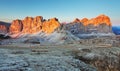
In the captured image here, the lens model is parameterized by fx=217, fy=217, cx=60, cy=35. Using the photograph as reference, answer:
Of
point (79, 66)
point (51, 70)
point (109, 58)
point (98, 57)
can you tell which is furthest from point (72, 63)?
point (109, 58)

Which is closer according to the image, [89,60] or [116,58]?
[89,60]

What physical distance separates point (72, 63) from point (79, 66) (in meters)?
1.51

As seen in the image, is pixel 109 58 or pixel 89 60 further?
pixel 109 58

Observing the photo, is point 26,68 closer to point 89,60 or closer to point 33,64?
point 33,64

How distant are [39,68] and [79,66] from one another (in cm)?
1051

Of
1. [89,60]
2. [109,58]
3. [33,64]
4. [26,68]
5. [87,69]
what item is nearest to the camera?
[26,68]

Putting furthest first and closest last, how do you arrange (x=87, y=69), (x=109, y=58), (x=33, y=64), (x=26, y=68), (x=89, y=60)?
1. (x=109, y=58)
2. (x=89, y=60)
3. (x=87, y=69)
4. (x=33, y=64)
5. (x=26, y=68)

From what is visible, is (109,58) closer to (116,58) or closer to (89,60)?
(116,58)

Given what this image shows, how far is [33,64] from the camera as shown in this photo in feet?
A: 121

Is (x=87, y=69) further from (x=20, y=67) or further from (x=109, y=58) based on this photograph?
(x=109, y=58)

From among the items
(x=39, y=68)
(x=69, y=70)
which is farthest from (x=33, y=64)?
(x=69, y=70)

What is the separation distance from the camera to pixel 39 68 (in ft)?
116

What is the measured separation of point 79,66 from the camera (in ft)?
141

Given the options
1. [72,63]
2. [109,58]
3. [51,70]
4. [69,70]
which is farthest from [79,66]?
[109,58]
